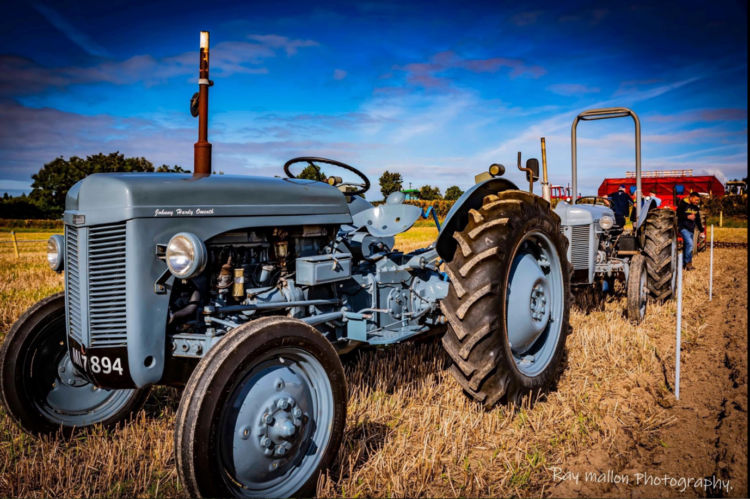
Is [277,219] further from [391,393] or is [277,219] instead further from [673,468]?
[673,468]

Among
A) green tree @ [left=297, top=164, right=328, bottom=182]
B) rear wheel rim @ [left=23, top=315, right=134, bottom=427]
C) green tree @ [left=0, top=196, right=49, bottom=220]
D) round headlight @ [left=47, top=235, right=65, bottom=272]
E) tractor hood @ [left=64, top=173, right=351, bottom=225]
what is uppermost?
green tree @ [left=0, top=196, right=49, bottom=220]

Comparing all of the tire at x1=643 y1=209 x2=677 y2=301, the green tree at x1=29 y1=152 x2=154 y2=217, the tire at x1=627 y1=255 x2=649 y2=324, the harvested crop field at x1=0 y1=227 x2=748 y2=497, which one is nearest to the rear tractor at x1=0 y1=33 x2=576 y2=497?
the harvested crop field at x1=0 y1=227 x2=748 y2=497

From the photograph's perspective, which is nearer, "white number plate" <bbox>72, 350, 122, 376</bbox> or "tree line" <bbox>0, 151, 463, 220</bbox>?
"white number plate" <bbox>72, 350, 122, 376</bbox>

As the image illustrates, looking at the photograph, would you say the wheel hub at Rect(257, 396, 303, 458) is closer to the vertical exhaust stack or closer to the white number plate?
the white number plate

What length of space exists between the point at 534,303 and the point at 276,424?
217 cm

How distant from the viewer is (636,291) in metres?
5.70

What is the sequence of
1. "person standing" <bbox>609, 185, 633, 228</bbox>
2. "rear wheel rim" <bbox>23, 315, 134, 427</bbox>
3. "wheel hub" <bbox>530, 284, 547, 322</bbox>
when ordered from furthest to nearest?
"person standing" <bbox>609, 185, 633, 228</bbox> → "wheel hub" <bbox>530, 284, 547, 322</bbox> → "rear wheel rim" <bbox>23, 315, 134, 427</bbox>

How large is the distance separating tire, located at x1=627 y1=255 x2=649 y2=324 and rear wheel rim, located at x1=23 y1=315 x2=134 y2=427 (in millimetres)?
5166

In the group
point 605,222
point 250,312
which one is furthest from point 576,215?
point 250,312

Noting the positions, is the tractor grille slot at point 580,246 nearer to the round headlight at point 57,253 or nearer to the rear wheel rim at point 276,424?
the rear wheel rim at point 276,424

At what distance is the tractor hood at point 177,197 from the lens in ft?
7.47

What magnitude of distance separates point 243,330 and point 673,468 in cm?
229

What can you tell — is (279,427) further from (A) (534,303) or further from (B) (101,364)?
(A) (534,303)

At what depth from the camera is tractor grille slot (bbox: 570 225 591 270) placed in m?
6.42
